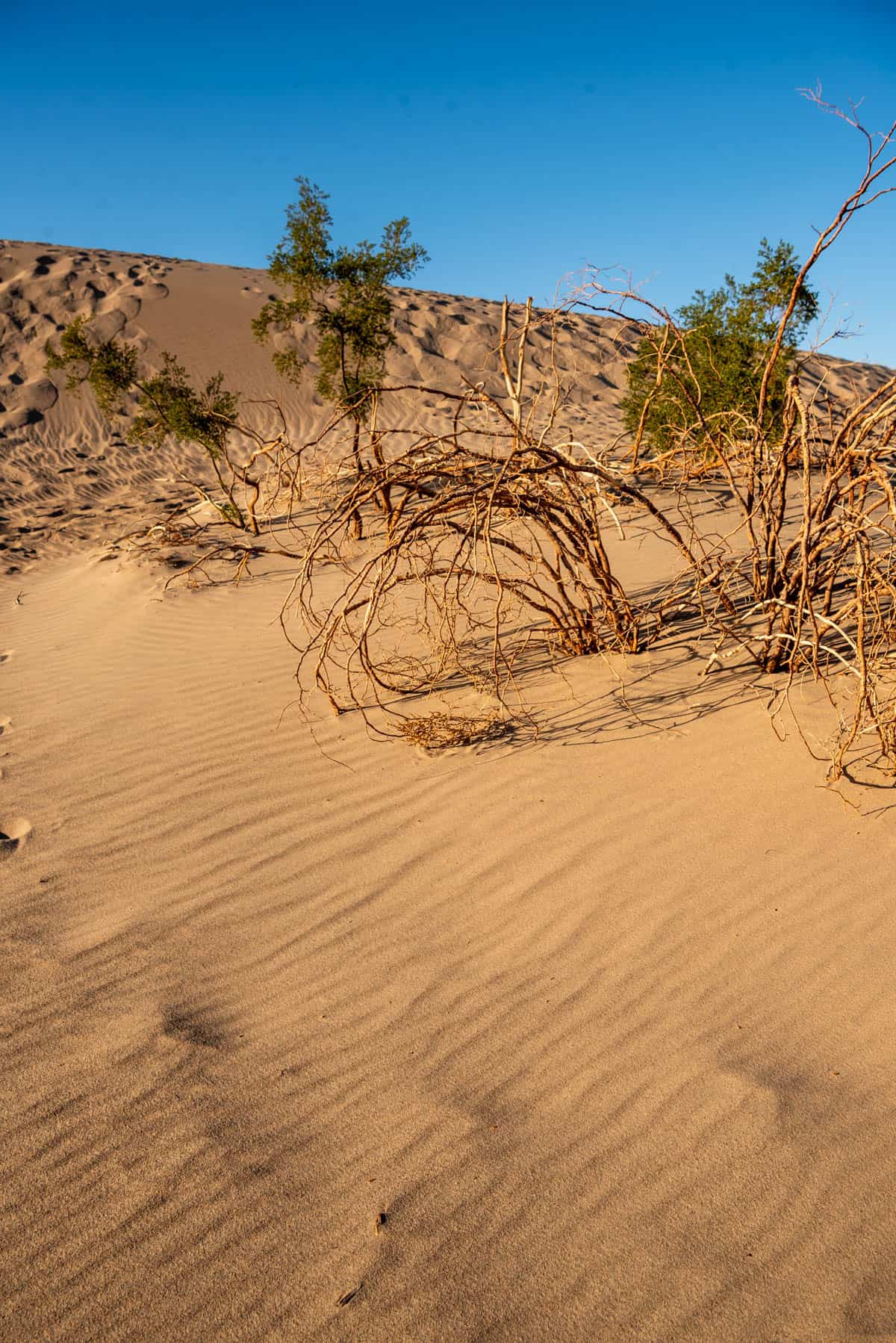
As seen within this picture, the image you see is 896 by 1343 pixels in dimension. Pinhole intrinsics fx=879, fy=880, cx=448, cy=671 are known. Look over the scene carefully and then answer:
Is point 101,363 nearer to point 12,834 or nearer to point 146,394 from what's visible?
point 146,394

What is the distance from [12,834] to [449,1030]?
2325mm

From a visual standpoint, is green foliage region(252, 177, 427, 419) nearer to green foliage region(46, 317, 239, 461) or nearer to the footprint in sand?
green foliage region(46, 317, 239, 461)

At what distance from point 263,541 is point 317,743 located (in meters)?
6.28

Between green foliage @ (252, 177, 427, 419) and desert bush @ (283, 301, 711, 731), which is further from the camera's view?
green foliage @ (252, 177, 427, 419)

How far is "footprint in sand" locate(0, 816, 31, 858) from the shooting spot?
3738 millimetres

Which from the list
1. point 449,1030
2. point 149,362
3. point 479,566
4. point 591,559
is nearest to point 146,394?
point 479,566

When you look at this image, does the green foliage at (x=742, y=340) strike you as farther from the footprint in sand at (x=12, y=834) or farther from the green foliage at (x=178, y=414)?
the footprint in sand at (x=12, y=834)

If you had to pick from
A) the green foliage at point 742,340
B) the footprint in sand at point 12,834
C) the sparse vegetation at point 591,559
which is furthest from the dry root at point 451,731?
the green foliage at point 742,340

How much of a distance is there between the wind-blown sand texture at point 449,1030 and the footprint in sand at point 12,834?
3 cm

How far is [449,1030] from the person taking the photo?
8.64 ft

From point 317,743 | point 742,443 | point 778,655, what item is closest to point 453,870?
point 317,743

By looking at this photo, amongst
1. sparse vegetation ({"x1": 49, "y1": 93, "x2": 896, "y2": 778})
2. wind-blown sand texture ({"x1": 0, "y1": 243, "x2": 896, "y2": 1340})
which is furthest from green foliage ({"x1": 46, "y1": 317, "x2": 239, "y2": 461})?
wind-blown sand texture ({"x1": 0, "y1": 243, "x2": 896, "y2": 1340})

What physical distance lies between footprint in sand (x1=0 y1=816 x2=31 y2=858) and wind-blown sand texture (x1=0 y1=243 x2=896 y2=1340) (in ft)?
0.11

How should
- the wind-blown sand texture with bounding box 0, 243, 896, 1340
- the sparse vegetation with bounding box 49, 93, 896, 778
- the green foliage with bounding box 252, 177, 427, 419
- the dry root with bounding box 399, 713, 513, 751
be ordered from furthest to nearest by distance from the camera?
the green foliage with bounding box 252, 177, 427, 419
the dry root with bounding box 399, 713, 513, 751
the sparse vegetation with bounding box 49, 93, 896, 778
the wind-blown sand texture with bounding box 0, 243, 896, 1340
